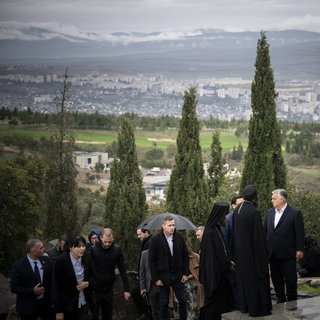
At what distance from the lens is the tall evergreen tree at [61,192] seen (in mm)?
17891

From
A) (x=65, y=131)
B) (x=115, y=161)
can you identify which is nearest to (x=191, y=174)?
(x=115, y=161)

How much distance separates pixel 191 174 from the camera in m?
20.2

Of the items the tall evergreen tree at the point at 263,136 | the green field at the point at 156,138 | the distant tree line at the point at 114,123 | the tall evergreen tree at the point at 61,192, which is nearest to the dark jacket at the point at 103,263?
the tall evergreen tree at the point at 61,192

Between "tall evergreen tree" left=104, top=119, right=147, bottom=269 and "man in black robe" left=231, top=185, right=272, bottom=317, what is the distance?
13.5m

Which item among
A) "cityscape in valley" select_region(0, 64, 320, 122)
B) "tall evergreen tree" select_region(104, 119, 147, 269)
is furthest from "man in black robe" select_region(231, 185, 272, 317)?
"cityscape in valley" select_region(0, 64, 320, 122)

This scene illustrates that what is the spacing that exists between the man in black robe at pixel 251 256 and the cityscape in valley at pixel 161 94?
262 feet

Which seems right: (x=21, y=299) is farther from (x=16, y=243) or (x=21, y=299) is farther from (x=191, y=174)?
(x=16, y=243)

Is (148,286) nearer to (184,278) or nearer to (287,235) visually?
(184,278)

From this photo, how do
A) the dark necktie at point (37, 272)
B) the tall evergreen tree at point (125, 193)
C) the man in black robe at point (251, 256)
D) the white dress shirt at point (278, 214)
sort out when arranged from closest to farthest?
the dark necktie at point (37, 272)
the man in black robe at point (251, 256)
the white dress shirt at point (278, 214)
the tall evergreen tree at point (125, 193)

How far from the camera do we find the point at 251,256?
7586 mm

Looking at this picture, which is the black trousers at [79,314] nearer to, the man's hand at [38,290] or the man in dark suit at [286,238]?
the man's hand at [38,290]

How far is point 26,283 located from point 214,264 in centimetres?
236

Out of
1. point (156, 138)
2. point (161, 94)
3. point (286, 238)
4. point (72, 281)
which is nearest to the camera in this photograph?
point (72, 281)

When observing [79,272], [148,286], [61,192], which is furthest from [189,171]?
[79,272]
